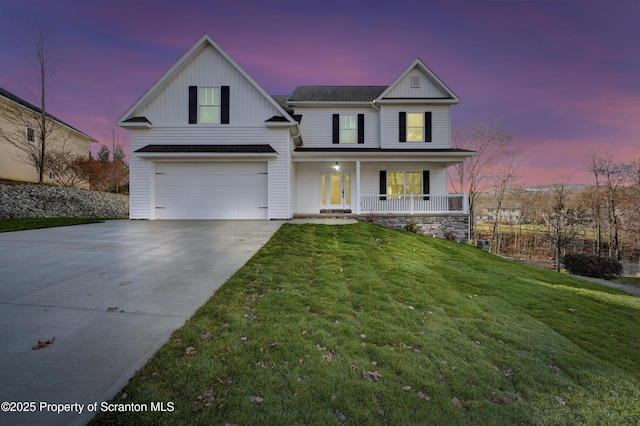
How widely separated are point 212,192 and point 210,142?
236 centimetres

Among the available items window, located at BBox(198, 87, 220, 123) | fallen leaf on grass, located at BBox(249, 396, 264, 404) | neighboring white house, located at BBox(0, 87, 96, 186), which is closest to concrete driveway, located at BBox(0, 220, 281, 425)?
fallen leaf on grass, located at BBox(249, 396, 264, 404)

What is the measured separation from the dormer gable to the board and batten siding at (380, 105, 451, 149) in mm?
420

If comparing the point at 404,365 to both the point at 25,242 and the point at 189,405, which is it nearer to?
the point at 189,405

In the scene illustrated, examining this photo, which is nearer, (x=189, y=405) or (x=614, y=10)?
(x=189, y=405)

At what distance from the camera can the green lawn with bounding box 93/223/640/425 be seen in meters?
2.31

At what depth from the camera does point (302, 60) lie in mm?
20953

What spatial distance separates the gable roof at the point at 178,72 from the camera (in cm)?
1272

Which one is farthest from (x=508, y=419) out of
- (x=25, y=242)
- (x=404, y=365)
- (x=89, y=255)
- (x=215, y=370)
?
(x=25, y=242)

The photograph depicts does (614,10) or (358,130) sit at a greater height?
(614,10)

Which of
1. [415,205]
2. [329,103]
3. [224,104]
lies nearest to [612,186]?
[415,205]

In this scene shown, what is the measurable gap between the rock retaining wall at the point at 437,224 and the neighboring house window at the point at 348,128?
4935mm

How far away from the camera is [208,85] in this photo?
1320 cm

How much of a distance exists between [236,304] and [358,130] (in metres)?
14.0

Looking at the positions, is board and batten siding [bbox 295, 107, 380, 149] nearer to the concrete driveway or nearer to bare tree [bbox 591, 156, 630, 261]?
the concrete driveway
